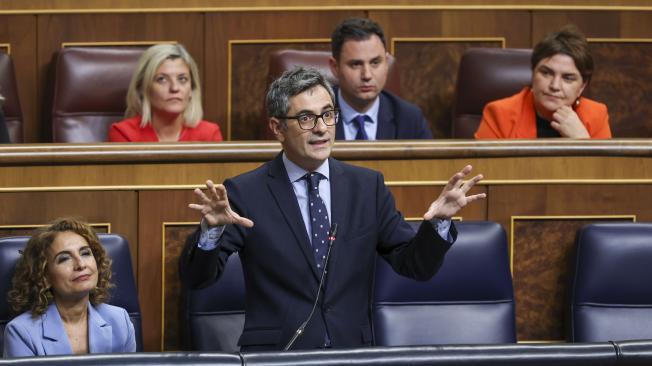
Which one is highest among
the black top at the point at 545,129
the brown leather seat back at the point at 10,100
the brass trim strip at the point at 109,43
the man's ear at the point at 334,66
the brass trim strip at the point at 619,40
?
the brass trim strip at the point at 619,40

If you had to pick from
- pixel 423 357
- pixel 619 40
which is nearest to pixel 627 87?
pixel 619 40

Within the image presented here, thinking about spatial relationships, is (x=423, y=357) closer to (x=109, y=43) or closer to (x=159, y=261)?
(x=159, y=261)

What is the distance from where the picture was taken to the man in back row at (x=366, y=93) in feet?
5.35

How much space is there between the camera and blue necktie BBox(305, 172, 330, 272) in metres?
1.12

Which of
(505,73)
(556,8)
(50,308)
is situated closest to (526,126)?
(505,73)

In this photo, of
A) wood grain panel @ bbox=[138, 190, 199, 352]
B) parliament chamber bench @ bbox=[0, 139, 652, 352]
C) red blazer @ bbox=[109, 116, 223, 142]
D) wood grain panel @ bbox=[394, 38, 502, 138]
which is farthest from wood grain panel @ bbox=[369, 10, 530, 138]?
wood grain panel @ bbox=[138, 190, 199, 352]

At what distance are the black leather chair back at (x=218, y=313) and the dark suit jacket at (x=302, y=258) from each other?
16cm

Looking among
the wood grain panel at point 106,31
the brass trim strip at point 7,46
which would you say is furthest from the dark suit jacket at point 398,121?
the brass trim strip at point 7,46

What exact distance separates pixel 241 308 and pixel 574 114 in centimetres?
63

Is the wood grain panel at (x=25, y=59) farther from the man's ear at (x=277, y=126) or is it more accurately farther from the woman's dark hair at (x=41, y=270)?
the man's ear at (x=277, y=126)

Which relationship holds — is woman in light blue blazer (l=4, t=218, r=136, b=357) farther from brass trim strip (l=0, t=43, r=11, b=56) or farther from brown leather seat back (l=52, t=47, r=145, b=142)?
brass trim strip (l=0, t=43, r=11, b=56)

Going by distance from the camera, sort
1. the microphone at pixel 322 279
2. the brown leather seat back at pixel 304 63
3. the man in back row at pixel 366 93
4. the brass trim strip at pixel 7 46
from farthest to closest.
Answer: the brass trim strip at pixel 7 46
the brown leather seat back at pixel 304 63
the man in back row at pixel 366 93
the microphone at pixel 322 279

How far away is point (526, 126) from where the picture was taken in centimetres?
167

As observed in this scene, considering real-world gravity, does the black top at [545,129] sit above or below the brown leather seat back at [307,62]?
below
